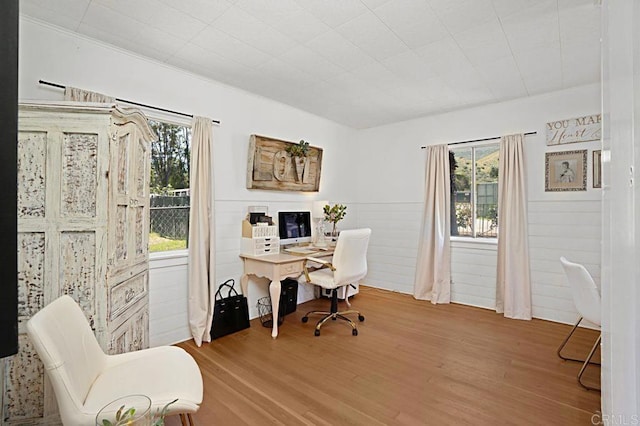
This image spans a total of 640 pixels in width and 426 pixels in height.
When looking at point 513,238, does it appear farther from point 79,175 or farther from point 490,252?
point 79,175

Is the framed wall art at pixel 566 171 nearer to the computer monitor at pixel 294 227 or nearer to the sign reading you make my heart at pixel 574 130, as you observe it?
the sign reading you make my heart at pixel 574 130

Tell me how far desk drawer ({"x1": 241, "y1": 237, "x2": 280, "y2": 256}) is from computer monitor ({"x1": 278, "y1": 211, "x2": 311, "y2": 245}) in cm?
31

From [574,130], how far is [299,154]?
10.4ft

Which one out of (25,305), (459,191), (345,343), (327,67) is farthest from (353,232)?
(25,305)

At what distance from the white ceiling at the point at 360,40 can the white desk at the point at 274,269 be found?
1885 millimetres

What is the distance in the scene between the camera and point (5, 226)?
1.94 feet

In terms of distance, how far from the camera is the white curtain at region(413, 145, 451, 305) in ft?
14.0

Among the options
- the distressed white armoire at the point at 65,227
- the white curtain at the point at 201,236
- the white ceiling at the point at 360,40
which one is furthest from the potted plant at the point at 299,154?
the distressed white armoire at the point at 65,227

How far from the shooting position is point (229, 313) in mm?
3217

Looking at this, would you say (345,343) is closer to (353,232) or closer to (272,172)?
(353,232)

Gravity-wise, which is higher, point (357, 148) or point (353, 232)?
point (357, 148)

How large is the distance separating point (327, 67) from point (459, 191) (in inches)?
104

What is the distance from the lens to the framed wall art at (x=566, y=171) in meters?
3.43

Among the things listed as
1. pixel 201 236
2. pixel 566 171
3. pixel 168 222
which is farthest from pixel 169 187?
pixel 566 171
